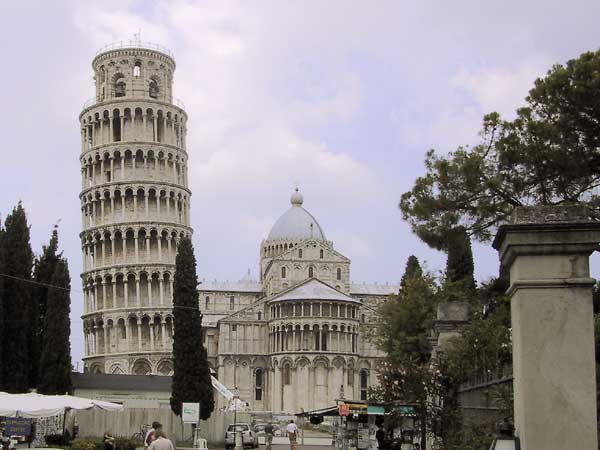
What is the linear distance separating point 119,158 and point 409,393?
236 feet

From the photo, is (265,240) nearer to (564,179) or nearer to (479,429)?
(564,179)

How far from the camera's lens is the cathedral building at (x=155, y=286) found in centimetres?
8981

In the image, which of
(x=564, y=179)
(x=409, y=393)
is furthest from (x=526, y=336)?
(x=564, y=179)

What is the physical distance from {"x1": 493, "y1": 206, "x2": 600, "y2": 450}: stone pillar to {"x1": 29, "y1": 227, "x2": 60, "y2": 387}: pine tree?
5221cm

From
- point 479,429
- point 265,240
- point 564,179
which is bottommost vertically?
point 479,429

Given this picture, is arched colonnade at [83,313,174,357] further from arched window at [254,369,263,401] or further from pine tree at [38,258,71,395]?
pine tree at [38,258,71,395]

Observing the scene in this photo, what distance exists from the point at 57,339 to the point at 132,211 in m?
33.9

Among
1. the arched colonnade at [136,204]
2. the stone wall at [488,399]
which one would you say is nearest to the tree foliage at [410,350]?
the stone wall at [488,399]

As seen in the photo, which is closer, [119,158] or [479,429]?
[479,429]

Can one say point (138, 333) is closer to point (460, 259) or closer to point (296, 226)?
point (296, 226)

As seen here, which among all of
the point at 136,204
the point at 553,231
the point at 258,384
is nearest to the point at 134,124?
the point at 136,204

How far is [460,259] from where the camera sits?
1613 inches

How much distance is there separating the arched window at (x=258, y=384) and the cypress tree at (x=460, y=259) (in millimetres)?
60944

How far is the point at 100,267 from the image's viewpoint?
91.1 meters
